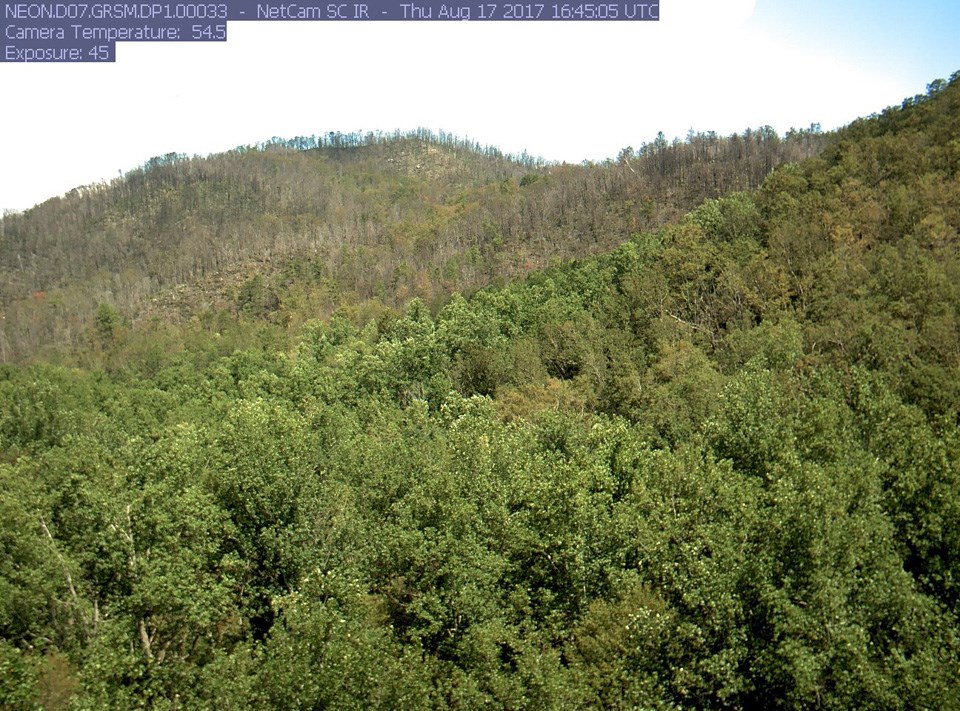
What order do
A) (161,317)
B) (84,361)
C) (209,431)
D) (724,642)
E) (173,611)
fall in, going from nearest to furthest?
(724,642) < (173,611) < (209,431) < (84,361) < (161,317)

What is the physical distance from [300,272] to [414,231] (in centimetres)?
3342

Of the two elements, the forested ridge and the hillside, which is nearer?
the forested ridge

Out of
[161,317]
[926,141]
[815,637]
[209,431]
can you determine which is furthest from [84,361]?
[815,637]

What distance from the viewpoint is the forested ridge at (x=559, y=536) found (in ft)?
62.6

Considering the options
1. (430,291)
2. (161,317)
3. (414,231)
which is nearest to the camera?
(430,291)

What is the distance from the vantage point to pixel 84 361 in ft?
380

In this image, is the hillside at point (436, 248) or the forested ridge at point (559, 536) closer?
the forested ridge at point (559, 536)

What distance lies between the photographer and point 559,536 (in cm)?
2519

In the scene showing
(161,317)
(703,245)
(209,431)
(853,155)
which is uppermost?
(853,155)

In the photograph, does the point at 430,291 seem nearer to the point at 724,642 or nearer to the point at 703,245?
the point at 703,245

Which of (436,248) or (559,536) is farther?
(436,248)

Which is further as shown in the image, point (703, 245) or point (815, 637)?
point (703, 245)

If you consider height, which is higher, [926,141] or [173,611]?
[926,141]

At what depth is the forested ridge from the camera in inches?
752
